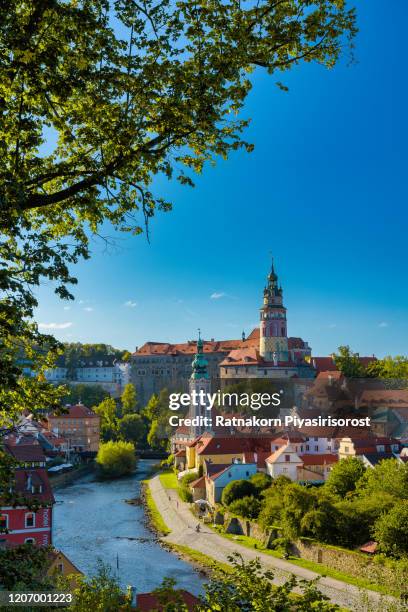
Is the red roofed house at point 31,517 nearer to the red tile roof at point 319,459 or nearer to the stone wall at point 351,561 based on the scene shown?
the stone wall at point 351,561

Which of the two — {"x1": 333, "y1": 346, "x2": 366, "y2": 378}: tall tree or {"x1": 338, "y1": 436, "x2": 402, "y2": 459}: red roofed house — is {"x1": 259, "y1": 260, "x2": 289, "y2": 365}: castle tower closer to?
{"x1": 333, "y1": 346, "x2": 366, "y2": 378}: tall tree

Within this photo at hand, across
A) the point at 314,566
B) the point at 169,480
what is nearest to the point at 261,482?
the point at 314,566

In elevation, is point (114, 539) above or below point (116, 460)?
below

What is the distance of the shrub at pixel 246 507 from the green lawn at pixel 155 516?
329 centimetres

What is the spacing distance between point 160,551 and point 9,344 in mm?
22303

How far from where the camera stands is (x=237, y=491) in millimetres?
29266

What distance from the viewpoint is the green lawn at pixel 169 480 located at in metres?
38.2

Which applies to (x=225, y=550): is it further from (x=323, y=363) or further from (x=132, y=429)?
(x=323, y=363)

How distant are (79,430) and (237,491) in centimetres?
2769

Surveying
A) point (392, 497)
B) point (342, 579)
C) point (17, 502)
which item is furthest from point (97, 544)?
point (17, 502)

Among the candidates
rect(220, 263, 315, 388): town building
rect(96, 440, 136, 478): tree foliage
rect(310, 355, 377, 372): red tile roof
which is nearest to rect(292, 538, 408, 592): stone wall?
rect(96, 440, 136, 478): tree foliage

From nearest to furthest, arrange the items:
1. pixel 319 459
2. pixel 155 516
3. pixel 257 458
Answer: pixel 155 516
pixel 319 459
pixel 257 458

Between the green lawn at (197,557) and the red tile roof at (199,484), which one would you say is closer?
the green lawn at (197,557)

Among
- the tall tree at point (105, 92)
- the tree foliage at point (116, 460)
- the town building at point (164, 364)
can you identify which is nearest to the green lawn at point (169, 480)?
the tree foliage at point (116, 460)
